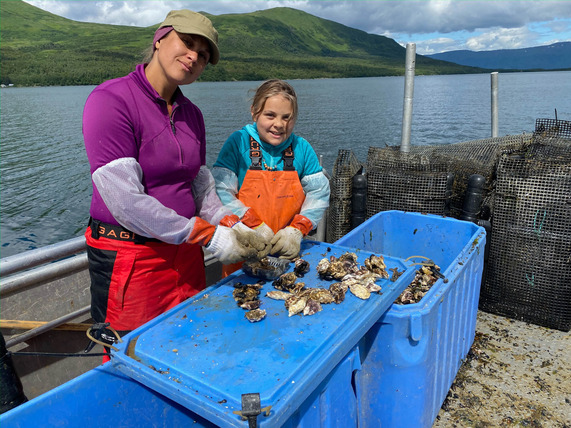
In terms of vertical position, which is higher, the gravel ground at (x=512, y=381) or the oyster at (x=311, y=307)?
the oyster at (x=311, y=307)

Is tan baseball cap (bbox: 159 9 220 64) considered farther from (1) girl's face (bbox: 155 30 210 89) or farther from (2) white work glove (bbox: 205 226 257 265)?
(2) white work glove (bbox: 205 226 257 265)

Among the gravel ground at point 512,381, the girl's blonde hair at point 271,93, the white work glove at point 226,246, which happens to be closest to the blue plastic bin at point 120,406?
the white work glove at point 226,246

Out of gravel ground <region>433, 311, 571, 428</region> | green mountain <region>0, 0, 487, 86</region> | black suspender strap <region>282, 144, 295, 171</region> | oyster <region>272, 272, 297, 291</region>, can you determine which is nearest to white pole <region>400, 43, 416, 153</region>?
gravel ground <region>433, 311, 571, 428</region>

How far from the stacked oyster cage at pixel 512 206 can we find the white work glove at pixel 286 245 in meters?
2.32

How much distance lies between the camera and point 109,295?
2.20m

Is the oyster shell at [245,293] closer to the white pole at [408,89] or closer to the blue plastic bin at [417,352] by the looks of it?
the blue plastic bin at [417,352]

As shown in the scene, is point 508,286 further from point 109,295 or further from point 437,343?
point 109,295

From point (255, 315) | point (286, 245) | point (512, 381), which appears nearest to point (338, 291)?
point (255, 315)

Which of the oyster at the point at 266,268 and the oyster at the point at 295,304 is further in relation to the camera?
the oyster at the point at 266,268

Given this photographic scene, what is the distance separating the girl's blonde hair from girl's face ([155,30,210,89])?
0.66 meters

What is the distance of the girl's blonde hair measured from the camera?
8.80 ft

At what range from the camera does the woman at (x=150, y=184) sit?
1909mm

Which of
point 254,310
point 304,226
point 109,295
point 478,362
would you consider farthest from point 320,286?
point 478,362

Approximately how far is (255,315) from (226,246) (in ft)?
1.64
